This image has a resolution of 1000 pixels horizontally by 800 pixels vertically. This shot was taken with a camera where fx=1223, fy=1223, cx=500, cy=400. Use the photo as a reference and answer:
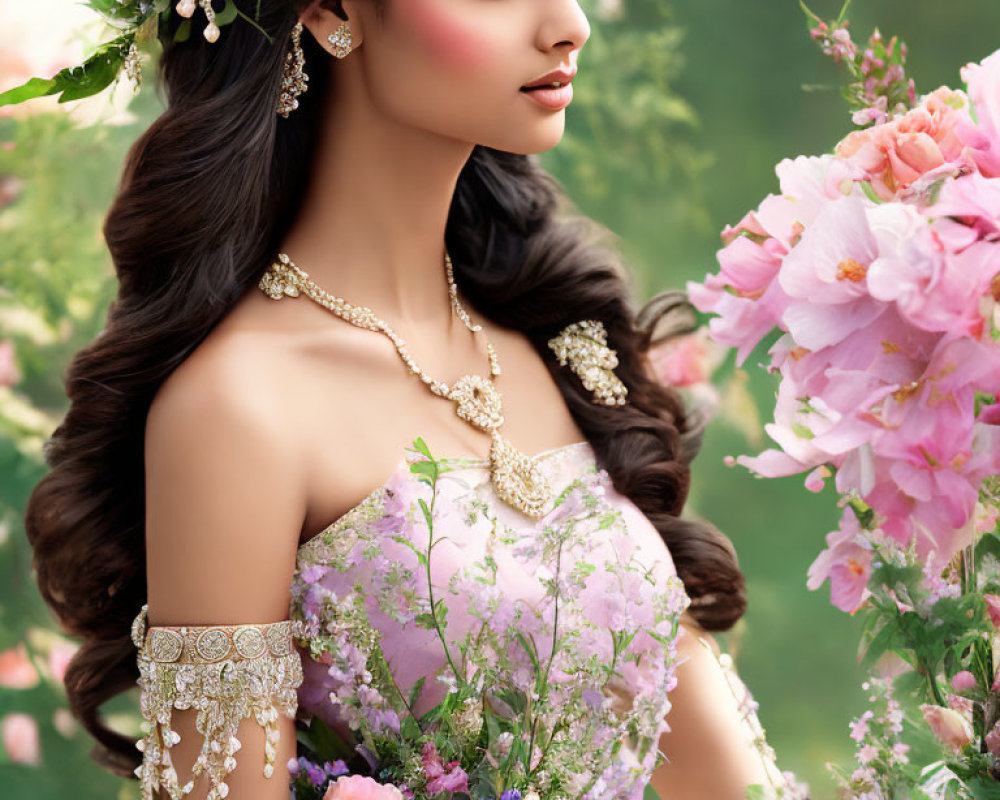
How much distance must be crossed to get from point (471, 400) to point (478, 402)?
1 cm

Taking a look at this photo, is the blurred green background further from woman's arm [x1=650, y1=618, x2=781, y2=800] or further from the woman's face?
the woman's face

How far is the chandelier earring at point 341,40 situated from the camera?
4.99 feet

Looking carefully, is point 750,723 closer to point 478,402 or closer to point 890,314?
point 478,402

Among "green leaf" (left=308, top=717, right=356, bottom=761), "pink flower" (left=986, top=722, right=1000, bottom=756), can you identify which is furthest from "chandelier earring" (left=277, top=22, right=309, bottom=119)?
"pink flower" (left=986, top=722, right=1000, bottom=756)

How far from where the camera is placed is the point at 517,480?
1.59 meters

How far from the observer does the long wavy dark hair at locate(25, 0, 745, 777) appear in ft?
4.97

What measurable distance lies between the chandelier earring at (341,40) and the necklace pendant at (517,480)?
525 mm

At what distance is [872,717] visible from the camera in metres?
0.99

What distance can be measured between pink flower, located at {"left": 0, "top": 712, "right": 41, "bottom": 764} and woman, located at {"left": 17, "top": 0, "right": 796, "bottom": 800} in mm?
766

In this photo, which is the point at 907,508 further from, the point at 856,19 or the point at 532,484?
the point at 856,19

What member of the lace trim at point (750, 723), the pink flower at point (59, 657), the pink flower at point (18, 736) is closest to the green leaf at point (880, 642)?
the lace trim at point (750, 723)

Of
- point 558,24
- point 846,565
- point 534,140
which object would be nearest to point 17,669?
point 534,140

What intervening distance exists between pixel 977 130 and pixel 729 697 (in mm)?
999

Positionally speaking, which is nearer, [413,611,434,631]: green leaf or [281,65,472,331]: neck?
[413,611,434,631]: green leaf
